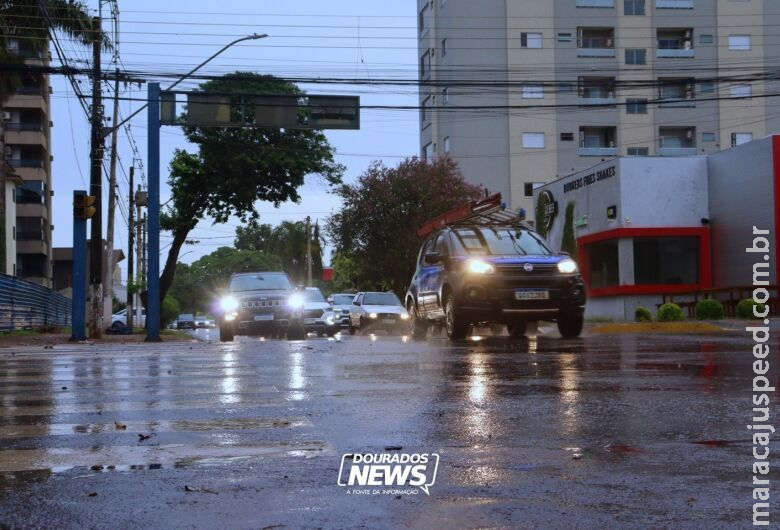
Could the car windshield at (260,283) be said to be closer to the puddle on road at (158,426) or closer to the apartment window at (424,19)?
the puddle on road at (158,426)

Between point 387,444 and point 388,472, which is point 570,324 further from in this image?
point 388,472

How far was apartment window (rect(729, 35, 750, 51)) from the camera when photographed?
61938mm

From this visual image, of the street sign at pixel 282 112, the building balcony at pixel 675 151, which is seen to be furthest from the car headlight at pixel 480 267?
the building balcony at pixel 675 151

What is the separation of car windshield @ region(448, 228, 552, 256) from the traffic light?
9.92m

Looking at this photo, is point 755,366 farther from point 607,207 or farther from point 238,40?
point 607,207

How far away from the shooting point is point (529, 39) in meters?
61.8

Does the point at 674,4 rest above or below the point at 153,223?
above

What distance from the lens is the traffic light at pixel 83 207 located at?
902 inches

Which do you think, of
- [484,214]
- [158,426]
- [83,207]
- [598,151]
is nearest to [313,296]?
[83,207]

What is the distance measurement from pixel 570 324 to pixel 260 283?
11.4 metres

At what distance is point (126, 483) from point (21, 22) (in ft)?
104

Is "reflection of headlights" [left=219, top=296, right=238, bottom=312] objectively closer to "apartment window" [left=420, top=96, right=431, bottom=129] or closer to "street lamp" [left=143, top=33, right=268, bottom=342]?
"street lamp" [left=143, top=33, right=268, bottom=342]

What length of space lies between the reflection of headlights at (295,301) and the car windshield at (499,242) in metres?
8.38

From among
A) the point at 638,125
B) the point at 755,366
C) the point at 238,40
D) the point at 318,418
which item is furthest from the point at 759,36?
the point at 318,418
